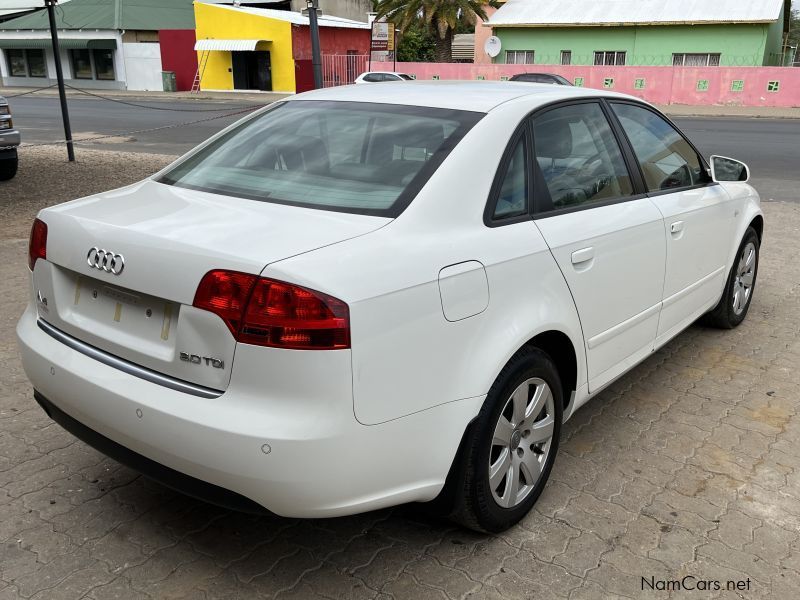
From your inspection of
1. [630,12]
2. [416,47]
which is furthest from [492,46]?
[416,47]

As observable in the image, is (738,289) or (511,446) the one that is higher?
(511,446)

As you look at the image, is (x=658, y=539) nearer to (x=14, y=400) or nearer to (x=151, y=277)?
(x=151, y=277)

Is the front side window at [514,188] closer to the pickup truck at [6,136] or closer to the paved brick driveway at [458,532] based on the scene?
the paved brick driveway at [458,532]

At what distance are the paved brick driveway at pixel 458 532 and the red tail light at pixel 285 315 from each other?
37.1 inches

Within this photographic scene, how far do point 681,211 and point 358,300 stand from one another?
2394 mm

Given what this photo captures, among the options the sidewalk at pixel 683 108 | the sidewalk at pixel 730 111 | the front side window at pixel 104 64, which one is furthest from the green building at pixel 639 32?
the front side window at pixel 104 64

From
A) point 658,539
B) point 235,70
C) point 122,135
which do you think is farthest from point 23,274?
point 235,70

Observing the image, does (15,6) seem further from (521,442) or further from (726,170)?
(521,442)

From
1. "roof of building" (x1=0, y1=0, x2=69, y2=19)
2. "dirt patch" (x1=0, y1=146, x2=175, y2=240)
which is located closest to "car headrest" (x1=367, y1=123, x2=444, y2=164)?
"dirt patch" (x1=0, y1=146, x2=175, y2=240)

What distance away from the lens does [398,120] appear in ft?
10.2

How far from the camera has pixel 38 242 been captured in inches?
112

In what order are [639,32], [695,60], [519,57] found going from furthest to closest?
1. [519,57]
2. [639,32]
3. [695,60]

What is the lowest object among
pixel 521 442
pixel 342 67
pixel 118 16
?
pixel 521 442

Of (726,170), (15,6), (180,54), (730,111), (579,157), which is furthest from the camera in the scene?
(180,54)
